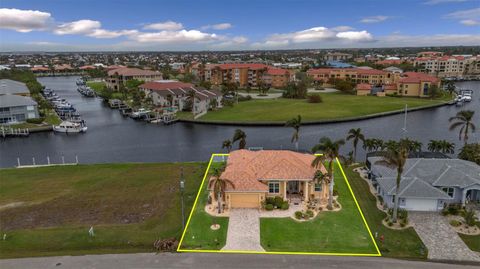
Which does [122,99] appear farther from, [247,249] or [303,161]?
[247,249]

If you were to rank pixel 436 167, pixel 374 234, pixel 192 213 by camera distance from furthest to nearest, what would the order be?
pixel 436 167, pixel 192 213, pixel 374 234

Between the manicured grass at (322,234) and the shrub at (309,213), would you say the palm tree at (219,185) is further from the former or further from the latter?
the shrub at (309,213)

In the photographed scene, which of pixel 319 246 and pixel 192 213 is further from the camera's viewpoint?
pixel 192 213

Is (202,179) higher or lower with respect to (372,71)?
lower

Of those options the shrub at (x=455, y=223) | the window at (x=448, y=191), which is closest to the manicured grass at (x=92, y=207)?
the shrub at (x=455, y=223)

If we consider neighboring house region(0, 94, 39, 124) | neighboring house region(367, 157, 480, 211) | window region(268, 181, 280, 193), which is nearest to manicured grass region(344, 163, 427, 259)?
neighboring house region(367, 157, 480, 211)

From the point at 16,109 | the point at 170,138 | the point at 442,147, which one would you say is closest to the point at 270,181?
the point at 442,147

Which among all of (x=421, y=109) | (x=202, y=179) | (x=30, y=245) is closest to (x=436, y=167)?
(x=202, y=179)
